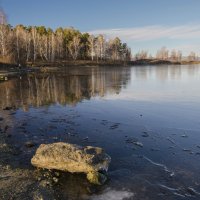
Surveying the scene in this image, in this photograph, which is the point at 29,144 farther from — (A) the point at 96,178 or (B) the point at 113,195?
(B) the point at 113,195

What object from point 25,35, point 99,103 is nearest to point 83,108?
point 99,103

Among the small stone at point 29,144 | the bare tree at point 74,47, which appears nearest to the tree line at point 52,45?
the bare tree at point 74,47

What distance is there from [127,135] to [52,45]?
110774 millimetres

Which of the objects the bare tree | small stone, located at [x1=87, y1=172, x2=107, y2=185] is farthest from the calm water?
the bare tree

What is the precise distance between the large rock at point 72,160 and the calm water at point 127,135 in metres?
0.42

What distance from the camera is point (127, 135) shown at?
56.6 feet

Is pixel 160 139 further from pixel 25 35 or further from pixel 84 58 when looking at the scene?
pixel 84 58

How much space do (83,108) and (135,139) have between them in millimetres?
10419

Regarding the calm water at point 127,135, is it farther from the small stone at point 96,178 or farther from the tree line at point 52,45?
the tree line at point 52,45

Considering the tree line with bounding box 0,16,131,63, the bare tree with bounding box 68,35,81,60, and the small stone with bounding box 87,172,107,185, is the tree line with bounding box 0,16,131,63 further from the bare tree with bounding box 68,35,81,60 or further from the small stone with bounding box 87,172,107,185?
the small stone with bounding box 87,172,107,185

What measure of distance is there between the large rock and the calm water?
0.42 meters

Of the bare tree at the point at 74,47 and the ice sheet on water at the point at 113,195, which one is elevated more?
the bare tree at the point at 74,47

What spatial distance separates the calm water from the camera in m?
10.6

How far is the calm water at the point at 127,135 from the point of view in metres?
10.6
